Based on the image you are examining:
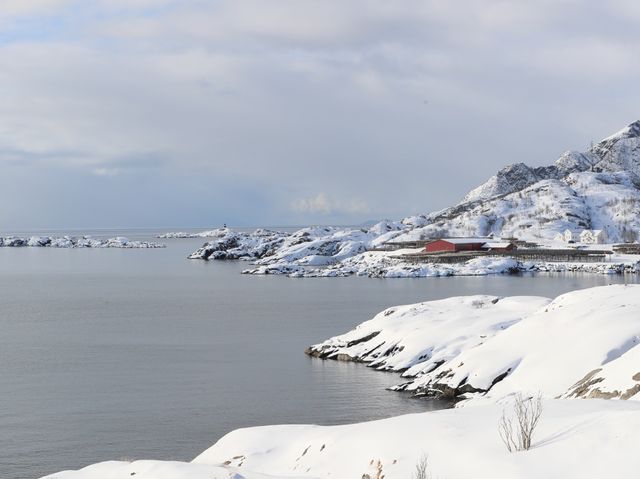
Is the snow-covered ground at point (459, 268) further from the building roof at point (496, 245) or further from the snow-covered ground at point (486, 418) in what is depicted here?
the snow-covered ground at point (486, 418)

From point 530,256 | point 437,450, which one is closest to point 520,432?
point 437,450

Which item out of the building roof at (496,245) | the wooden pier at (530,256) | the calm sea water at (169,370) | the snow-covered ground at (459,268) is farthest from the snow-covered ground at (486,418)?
the building roof at (496,245)

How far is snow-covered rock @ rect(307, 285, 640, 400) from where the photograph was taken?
34.5 metres

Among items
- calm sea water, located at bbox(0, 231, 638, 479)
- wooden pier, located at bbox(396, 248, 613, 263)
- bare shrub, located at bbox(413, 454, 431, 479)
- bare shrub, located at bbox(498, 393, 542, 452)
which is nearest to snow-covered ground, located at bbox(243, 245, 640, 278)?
wooden pier, located at bbox(396, 248, 613, 263)

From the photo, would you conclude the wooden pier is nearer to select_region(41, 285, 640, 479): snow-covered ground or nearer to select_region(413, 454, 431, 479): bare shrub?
select_region(41, 285, 640, 479): snow-covered ground

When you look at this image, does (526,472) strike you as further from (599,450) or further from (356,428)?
(356,428)

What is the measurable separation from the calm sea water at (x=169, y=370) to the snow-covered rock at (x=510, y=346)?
2548 mm

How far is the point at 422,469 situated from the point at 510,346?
2664 cm

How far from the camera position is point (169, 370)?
50938 mm

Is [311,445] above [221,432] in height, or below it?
above

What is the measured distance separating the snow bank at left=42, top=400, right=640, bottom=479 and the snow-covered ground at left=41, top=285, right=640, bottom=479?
1.4 inches

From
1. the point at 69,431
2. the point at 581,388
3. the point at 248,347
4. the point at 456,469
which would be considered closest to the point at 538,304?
the point at 248,347

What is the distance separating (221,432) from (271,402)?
A: 7107 mm

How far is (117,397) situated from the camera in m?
43.0
